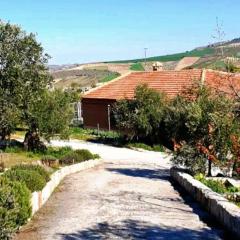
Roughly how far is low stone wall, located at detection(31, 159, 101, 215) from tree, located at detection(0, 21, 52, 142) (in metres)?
3.93

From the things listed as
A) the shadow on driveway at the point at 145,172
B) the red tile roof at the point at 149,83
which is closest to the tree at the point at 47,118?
the shadow on driveway at the point at 145,172


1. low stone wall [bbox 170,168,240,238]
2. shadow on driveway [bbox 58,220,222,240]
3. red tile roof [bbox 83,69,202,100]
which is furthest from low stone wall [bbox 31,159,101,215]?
red tile roof [bbox 83,69,202,100]

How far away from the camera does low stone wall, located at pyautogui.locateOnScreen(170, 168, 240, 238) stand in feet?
42.2

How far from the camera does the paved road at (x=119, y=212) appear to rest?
13.3 meters

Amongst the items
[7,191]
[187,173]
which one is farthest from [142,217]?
[187,173]

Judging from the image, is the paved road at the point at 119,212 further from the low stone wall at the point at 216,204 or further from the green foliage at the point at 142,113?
the green foliage at the point at 142,113

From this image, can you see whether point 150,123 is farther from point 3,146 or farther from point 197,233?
point 197,233

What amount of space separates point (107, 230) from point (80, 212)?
2.45 metres

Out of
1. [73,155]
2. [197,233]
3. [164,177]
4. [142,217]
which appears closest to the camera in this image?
[197,233]

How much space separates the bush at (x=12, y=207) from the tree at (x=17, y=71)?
1160cm

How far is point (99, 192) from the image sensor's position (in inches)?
774

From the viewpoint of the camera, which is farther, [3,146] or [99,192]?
[3,146]

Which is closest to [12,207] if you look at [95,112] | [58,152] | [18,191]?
[18,191]

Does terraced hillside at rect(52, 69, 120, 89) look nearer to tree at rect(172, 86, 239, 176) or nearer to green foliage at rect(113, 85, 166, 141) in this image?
green foliage at rect(113, 85, 166, 141)
